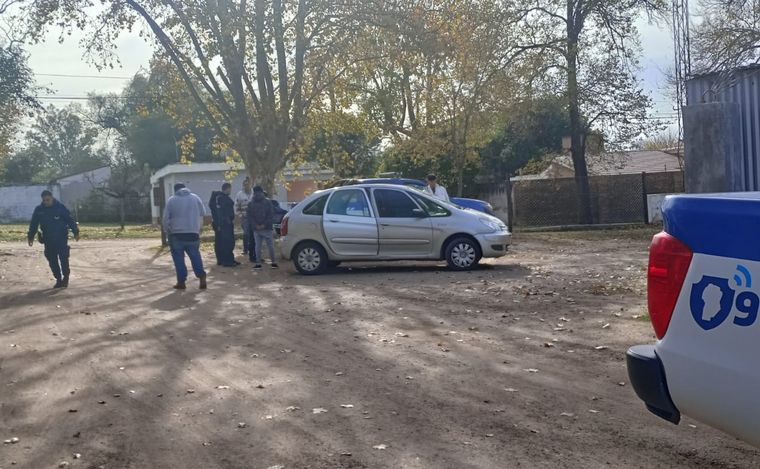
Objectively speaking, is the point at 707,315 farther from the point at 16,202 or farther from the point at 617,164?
the point at 16,202

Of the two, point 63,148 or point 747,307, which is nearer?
point 747,307

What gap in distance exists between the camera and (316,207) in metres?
16.6

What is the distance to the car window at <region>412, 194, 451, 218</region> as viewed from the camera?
1644 cm

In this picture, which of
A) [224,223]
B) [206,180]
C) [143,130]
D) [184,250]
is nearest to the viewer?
[184,250]

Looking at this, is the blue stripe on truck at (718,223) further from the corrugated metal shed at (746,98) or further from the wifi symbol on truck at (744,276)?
the corrugated metal shed at (746,98)

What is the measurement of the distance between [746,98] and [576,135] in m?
15.0

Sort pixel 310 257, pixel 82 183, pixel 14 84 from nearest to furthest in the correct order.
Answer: pixel 310 257 → pixel 14 84 → pixel 82 183

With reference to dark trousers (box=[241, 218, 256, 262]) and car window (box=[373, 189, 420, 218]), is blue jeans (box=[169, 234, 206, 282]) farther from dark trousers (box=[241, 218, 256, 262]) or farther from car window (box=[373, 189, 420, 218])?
dark trousers (box=[241, 218, 256, 262])

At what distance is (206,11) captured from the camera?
21.0m

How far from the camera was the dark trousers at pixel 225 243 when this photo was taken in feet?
62.0

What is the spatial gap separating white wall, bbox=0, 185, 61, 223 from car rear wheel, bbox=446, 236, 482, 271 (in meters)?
51.8

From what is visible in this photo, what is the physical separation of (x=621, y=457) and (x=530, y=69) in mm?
→ 25818

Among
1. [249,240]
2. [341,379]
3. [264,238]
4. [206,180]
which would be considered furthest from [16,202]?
[341,379]

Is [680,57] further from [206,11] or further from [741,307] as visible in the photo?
[741,307]
